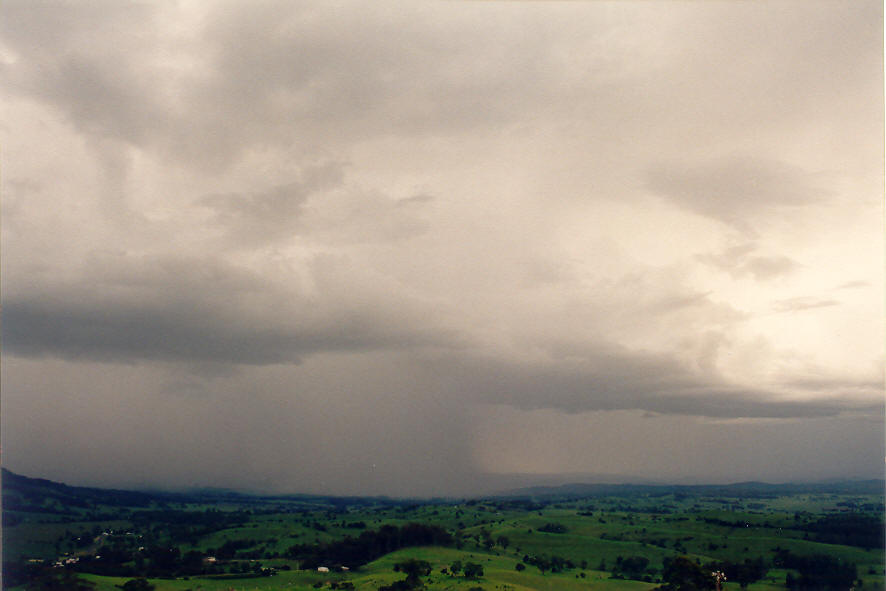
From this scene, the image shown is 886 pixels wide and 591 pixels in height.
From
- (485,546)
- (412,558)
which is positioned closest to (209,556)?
(412,558)

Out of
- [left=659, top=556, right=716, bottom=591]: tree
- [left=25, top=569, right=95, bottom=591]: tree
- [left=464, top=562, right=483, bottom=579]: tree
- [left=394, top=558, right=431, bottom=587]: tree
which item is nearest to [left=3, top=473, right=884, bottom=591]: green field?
[left=25, top=569, right=95, bottom=591]: tree

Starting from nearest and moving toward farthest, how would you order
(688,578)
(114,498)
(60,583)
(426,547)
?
(688,578)
(60,583)
(426,547)
(114,498)

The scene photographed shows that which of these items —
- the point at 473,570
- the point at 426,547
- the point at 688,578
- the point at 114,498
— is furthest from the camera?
the point at 114,498

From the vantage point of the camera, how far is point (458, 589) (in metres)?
57.6

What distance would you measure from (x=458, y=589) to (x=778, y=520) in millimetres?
63254

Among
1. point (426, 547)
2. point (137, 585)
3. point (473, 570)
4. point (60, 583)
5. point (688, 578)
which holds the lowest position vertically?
point (426, 547)

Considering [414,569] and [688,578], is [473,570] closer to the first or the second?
[414,569]

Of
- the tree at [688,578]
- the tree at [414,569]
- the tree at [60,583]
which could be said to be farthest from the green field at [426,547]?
the tree at [688,578]

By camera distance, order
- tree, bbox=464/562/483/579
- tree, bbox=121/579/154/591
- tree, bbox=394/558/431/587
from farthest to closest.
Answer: tree, bbox=464/562/483/579 → tree, bbox=394/558/431/587 → tree, bbox=121/579/154/591

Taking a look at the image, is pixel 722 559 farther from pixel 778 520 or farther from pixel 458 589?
pixel 458 589

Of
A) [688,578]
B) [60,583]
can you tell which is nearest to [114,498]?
[60,583]

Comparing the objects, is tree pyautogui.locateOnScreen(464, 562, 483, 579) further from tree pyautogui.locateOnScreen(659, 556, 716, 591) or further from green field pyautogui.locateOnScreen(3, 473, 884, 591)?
tree pyautogui.locateOnScreen(659, 556, 716, 591)

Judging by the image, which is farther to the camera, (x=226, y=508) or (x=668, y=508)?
(x=226, y=508)

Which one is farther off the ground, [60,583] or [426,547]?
[60,583]
